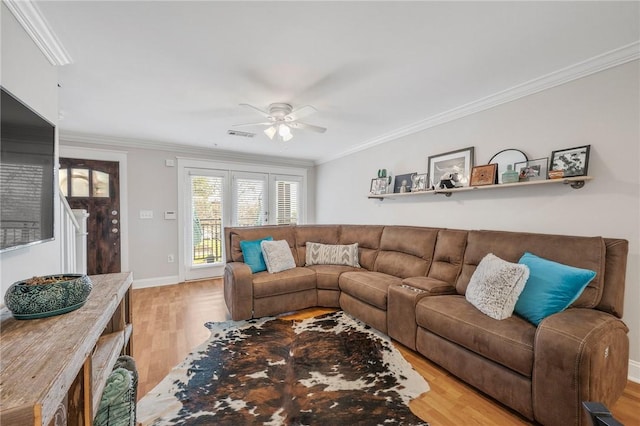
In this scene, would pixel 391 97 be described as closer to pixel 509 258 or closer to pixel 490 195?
pixel 490 195

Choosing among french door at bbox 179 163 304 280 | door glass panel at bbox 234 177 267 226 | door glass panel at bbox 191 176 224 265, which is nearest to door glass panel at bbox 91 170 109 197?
french door at bbox 179 163 304 280

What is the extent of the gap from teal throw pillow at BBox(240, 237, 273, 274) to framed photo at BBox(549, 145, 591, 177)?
9.95 ft

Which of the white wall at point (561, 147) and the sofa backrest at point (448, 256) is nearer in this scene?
the white wall at point (561, 147)

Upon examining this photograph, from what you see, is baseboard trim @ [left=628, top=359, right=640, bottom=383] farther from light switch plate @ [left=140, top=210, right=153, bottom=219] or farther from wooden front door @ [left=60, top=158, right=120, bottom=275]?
wooden front door @ [left=60, top=158, right=120, bottom=275]

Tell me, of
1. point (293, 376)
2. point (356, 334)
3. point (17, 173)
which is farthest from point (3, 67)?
point (356, 334)

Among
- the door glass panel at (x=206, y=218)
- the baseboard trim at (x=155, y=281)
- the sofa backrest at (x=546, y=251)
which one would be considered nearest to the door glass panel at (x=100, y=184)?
the door glass panel at (x=206, y=218)

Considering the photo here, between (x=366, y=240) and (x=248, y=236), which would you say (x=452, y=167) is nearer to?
(x=366, y=240)

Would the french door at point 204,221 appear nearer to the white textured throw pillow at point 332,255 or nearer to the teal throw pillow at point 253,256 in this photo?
the teal throw pillow at point 253,256

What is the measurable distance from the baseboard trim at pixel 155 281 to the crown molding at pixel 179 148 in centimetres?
214

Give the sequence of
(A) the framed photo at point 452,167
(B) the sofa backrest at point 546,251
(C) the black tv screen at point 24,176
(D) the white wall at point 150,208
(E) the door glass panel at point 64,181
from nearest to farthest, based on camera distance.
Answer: (C) the black tv screen at point 24,176
(B) the sofa backrest at point 546,251
(A) the framed photo at point 452,167
(E) the door glass panel at point 64,181
(D) the white wall at point 150,208

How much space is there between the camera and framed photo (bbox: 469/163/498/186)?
8.63 feet

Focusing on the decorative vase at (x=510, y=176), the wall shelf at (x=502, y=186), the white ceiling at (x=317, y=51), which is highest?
the white ceiling at (x=317, y=51)

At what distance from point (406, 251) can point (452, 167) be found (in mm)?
1123

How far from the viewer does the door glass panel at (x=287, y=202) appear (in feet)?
18.5
